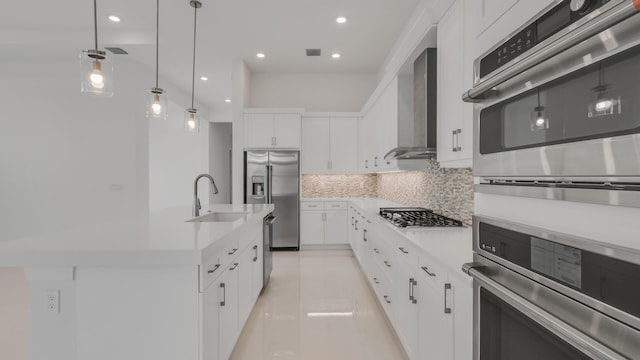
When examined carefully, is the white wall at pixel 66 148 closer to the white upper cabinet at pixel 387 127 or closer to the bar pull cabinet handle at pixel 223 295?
the white upper cabinet at pixel 387 127

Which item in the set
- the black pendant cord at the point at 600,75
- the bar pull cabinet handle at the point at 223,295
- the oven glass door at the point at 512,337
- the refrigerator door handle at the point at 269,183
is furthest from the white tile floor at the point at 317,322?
the black pendant cord at the point at 600,75

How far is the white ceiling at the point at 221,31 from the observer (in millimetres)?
3635

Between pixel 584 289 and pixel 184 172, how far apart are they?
28.8 feet

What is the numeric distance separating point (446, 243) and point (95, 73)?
2747mm

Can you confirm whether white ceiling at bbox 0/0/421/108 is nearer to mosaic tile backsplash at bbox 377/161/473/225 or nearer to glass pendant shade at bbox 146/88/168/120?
glass pendant shade at bbox 146/88/168/120

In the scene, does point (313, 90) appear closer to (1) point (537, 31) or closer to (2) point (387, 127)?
(2) point (387, 127)

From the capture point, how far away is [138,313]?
1518 millimetres

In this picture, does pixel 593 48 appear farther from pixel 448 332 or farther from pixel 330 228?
pixel 330 228

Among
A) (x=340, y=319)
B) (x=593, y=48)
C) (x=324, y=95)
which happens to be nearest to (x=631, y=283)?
(x=593, y=48)

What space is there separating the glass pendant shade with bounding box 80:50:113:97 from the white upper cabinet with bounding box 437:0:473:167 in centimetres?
248

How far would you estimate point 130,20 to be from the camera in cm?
398

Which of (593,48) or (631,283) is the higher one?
(593,48)

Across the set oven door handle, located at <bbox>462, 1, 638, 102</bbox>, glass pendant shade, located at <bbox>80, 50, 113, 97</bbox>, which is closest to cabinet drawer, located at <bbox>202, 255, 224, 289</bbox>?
oven door handle, located at <bbox>462, 1, 638, 102</bbox>

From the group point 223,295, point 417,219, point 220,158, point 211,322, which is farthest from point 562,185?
point 220,158
